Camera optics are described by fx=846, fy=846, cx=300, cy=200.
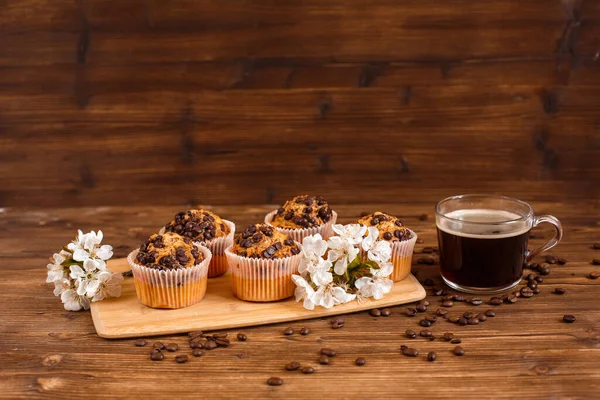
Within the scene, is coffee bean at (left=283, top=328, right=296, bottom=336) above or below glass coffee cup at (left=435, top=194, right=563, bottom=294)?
below

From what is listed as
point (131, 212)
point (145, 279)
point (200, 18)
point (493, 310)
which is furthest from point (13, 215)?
point (493, 310)

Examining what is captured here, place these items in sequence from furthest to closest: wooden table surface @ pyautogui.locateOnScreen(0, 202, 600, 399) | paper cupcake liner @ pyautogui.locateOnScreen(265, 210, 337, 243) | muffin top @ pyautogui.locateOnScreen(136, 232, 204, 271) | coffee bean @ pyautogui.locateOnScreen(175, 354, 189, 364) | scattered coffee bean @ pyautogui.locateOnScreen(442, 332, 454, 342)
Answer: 1. paper cupcake liner @ pyautogui.locateOnScreen(265, 210, 337, 243)
2. muffin top @ pyautogui.locateOnScreen(136, 232, 204, 271)
3. scattered coffee bean @ pyautogui.locateOnScreen(442, 332, 454, 342)
4. coffee bean @ pyautogui.locateOnScreen(175, 354, 189, 364)
5. wooden table surface @ pyautogui.locateOnScreen(0, 202, 600, 399)

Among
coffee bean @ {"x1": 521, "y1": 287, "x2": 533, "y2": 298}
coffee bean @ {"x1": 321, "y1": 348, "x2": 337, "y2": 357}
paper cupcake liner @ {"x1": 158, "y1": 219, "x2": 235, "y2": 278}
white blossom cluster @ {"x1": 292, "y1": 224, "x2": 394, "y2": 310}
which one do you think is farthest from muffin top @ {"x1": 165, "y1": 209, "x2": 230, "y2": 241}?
coffee bean @ {"x1": 521, "y1": 287, "x2": 533, "y2": 298}

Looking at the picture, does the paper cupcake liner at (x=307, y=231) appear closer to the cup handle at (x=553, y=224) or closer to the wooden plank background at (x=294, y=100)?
the cup handle at (x=553, y=224)

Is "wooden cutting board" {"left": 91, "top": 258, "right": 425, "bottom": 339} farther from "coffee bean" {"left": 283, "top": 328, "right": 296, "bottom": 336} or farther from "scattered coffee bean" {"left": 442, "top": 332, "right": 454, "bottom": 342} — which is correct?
"scattered coffee bean" {"left": 442, "top": 332, "right": 454, "bottom": 342}

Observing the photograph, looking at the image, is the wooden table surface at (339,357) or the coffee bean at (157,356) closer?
the wooden table surface at (339,357)

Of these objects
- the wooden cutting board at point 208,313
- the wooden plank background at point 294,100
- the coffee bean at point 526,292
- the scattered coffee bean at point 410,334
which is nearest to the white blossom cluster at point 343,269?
the wooden cutting board at point 208,313

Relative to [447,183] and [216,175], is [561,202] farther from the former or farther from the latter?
[216,175]
